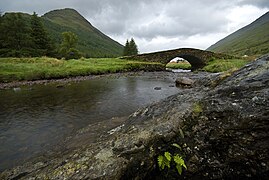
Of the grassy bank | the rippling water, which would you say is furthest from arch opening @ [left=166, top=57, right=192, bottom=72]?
the rippling water

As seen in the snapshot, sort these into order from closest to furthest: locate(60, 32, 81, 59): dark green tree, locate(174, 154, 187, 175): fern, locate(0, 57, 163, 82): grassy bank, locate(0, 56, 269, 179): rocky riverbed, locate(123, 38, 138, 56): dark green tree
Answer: locate(0, 56, 269, 179): rocky riverbed
locate(174, 154, 187, 175): fern
locate(0, 57, 163, 82): grassy bank
locate(60, 32, 81, 59): dark green tree
locate(123, 38, 138, 56): dark green tree

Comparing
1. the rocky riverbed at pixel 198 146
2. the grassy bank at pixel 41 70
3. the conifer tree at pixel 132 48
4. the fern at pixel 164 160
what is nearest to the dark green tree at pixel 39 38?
the grassy bank at pixel 41 70

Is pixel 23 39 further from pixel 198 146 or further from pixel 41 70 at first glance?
pixel 198 146

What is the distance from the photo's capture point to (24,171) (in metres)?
5.02

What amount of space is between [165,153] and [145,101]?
408 inches

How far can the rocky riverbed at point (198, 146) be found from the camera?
391 cm

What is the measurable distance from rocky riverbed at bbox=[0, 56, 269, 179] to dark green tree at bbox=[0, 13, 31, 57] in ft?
194

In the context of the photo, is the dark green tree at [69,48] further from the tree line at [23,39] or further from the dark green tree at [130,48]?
the dark green tree at [130,48]

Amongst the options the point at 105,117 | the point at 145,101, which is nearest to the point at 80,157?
the point at 105,117

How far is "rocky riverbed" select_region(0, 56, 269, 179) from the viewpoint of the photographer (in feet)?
12.8

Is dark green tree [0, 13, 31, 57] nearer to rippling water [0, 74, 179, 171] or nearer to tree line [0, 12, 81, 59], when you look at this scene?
tree line [0, 12, 81, 59]

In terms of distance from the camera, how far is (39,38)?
203ft

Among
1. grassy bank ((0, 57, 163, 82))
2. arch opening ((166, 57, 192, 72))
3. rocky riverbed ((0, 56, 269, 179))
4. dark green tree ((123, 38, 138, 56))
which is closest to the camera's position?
rocky riverbed ((0, 56, 269, 179))

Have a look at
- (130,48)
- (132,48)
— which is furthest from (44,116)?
(132,48)
